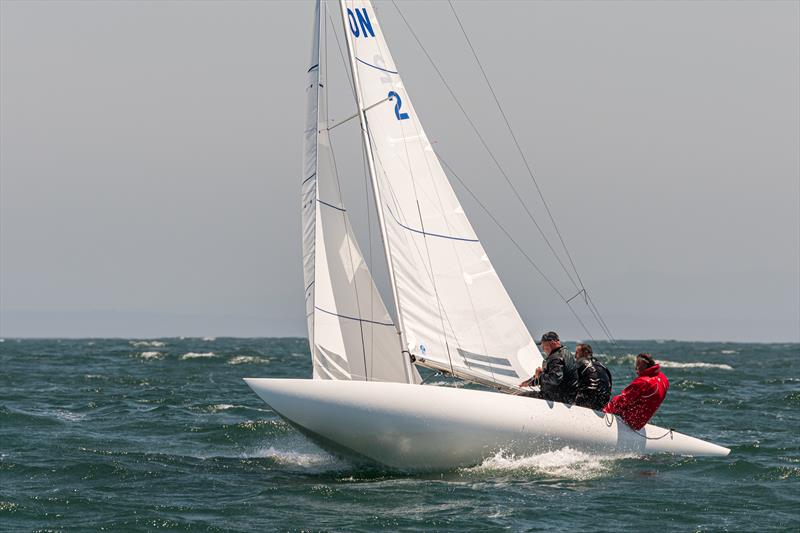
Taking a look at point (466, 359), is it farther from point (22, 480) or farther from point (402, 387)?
point (22, 480)

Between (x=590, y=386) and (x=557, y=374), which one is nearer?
(x=557, y=374)

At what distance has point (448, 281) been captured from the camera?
15.0 meters

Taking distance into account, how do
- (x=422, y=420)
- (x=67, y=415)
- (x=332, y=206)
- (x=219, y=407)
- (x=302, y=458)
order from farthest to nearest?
(x=219, y=407) < (x=67, y=415) < (x=302, y=458) < (x=332, y=206) < (x=422, y=420)

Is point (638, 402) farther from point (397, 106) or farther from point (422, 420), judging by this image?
point (397, 106)

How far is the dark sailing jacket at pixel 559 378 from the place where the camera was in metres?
14.2

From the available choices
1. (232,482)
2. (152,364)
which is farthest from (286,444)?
(152,364)

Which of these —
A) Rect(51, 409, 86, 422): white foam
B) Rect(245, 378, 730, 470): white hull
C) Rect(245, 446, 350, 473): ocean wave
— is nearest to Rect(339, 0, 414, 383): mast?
Rect(245, 378, 730, 470): white hull

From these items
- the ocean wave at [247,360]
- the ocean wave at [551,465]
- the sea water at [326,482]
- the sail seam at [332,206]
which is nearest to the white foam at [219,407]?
the sea water at [326,482]

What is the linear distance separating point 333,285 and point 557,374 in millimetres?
3403

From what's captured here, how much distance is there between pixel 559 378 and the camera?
14164mm

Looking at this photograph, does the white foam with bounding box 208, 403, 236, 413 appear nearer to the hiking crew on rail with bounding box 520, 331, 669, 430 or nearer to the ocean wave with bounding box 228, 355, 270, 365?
the hiking crew on rail with bounding box 520, 331, 669, 430

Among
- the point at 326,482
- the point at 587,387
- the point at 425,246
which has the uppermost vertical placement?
the point at 425,246

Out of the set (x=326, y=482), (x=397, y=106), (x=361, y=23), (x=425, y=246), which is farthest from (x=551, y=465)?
(x=361, y=23)

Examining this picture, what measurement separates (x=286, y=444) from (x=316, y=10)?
694 centimetres
